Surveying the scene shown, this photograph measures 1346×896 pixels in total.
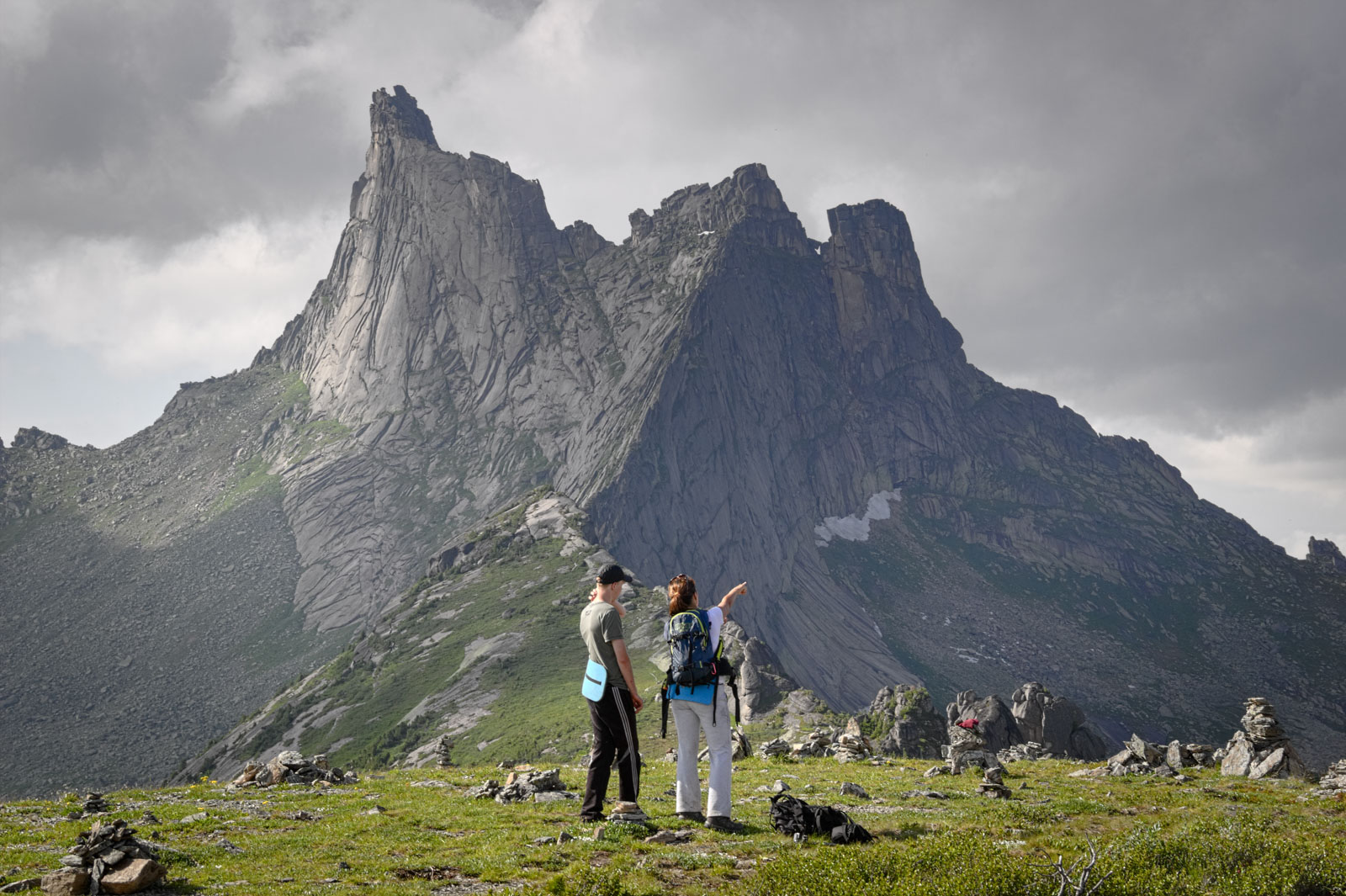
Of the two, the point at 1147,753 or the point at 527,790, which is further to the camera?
the point at 1147,753

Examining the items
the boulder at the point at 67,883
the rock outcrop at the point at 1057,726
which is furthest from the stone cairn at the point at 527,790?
the rock outcrop at the point at 1057,726

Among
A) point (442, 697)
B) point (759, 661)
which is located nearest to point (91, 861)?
point (759, 661)

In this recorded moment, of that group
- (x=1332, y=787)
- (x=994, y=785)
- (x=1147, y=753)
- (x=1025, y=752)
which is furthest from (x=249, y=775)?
(x=1025, y=752)

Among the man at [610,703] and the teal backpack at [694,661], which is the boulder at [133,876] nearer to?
the man at [610,703]

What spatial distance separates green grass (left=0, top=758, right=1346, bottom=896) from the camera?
1323 centimetres

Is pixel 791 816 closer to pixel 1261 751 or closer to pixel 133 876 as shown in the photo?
pixel 133 876

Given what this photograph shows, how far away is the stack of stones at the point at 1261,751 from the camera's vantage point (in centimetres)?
3428

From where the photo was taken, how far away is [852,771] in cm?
3114

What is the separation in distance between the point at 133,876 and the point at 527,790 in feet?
41.3

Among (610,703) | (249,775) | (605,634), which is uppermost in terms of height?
(605,634)

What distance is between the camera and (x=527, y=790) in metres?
24.9

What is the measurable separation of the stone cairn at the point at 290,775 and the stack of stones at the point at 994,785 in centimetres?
2162

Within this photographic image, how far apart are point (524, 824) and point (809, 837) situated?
23.5 ft

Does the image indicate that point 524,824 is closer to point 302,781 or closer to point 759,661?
point 302,781
